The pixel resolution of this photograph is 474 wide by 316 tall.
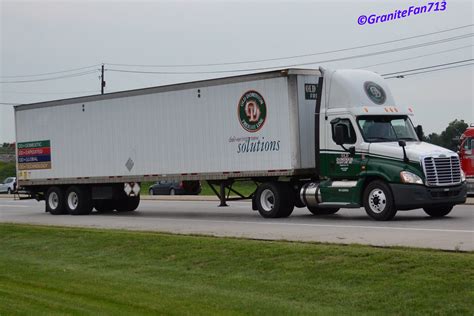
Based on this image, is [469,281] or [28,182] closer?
[469,281]

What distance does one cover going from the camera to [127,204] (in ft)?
92.4

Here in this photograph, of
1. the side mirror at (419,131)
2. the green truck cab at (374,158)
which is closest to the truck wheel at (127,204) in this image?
the green truck cab at (374,158)

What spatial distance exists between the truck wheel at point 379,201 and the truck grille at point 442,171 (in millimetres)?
972

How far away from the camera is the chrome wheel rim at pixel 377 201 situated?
18.9m

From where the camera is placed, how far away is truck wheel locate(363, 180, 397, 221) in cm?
1873

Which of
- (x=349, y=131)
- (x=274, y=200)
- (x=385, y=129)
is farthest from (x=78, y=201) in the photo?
(x=385, y=129)

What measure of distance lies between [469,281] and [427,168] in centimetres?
954

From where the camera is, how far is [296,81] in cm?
2097

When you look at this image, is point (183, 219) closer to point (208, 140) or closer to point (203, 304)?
point (208, 140)

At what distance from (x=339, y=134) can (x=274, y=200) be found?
273cm

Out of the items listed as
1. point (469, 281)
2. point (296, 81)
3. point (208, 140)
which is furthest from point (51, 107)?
point (469, 281)

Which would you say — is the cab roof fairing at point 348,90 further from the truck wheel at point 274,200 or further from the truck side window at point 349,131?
the truck wheel at point 274,200

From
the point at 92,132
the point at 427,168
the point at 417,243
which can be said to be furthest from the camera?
the point at 92,132

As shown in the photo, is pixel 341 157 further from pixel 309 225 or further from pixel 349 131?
pixel 309 225
